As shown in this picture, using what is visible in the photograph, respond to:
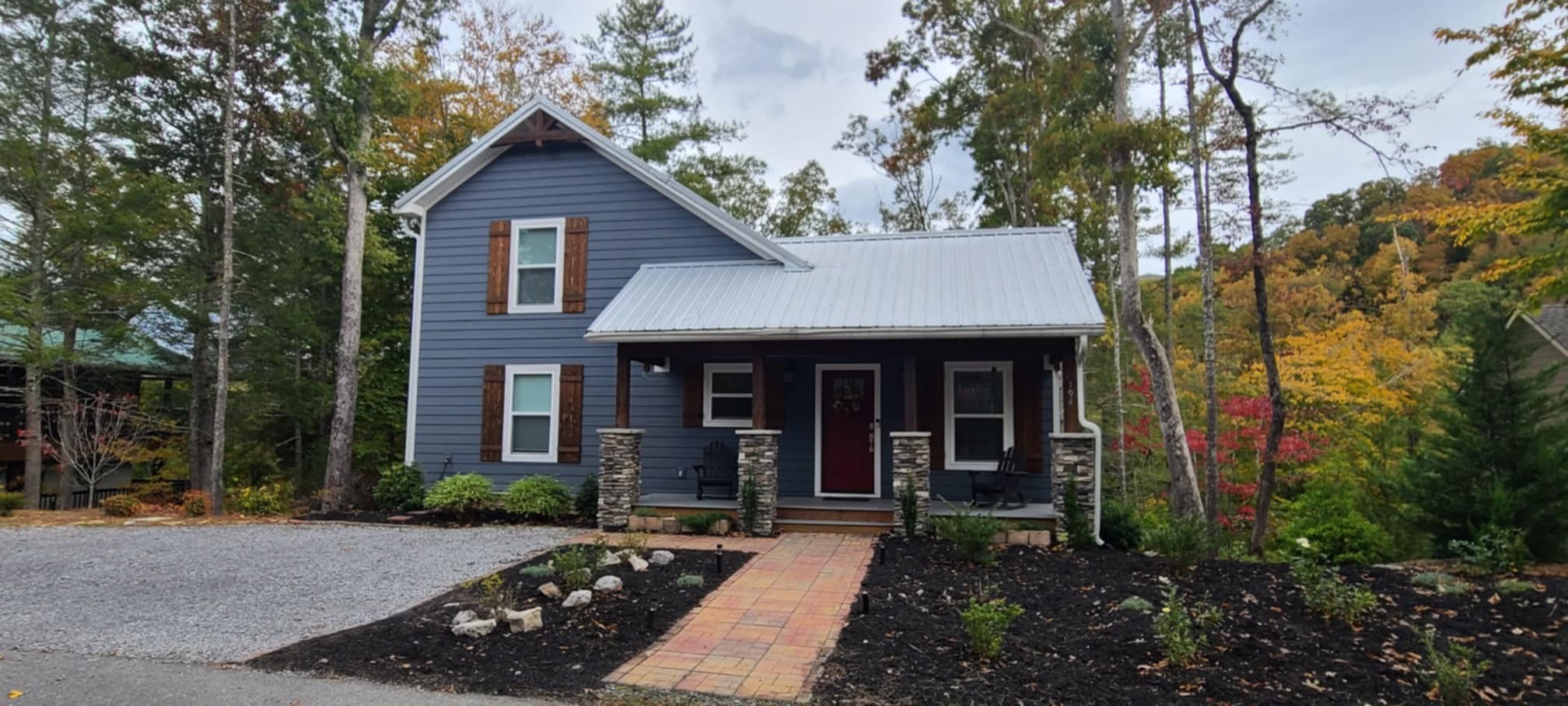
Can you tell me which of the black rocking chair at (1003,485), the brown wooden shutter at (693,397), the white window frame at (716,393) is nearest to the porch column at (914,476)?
the black rocking chair at (1003,485)

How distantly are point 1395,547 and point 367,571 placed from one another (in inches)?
420

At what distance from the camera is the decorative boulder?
488 centimetres

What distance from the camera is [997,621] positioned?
430cm

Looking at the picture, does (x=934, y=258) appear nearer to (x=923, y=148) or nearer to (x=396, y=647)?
(x=396, y=647)

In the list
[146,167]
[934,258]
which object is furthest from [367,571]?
[146,167]

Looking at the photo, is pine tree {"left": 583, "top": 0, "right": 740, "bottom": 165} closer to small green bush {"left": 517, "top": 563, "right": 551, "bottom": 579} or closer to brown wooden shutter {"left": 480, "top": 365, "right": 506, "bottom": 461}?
brown wooden shutter {"left": 480, "top": 365, "right": 506, "bottom": 461}

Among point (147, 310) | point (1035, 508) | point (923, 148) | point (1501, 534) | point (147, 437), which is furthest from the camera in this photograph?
point (923, 148)

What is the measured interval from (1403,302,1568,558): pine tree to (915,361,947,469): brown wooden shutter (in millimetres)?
4751

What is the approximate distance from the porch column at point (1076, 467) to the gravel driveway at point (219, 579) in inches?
217

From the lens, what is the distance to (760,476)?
8.70 metres

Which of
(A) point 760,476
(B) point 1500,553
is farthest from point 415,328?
(B) point 1500,553

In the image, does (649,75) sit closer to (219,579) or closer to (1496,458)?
(219,579)

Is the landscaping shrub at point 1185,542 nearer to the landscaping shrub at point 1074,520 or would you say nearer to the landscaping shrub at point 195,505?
the landscaping shrub at point 1074,520

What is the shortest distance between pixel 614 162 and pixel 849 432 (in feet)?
17.6
